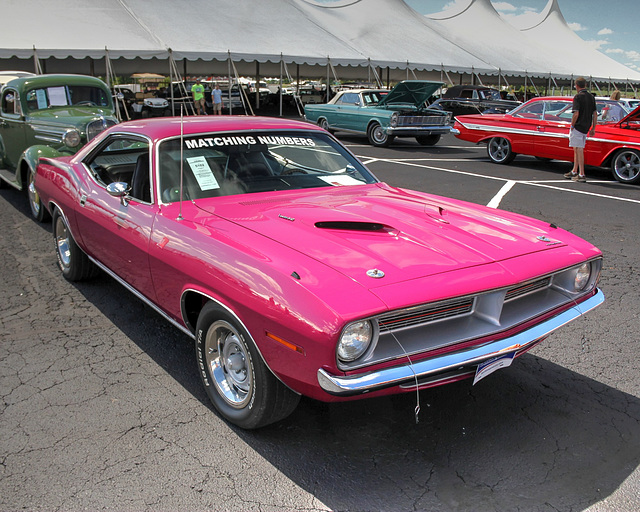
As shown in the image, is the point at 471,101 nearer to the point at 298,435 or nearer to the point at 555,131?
the point at 555,131

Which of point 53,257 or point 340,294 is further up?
point 340,294

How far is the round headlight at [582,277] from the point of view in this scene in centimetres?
333

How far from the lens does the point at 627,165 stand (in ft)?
34.9

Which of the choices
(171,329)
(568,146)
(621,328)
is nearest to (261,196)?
(171,329)

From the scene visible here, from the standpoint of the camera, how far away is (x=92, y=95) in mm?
9898

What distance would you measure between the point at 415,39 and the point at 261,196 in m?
30.1

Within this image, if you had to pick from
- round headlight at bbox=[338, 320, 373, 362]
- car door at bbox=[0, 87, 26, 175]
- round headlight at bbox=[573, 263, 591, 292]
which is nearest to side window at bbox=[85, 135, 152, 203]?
round headlight at bbox=[338, 320, 373, 362]

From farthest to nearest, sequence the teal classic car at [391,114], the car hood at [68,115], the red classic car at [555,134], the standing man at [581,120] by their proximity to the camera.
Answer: the teal classic car at [391,114]
the red classic car at [555,134]
the standing man at [581,120]
the car hood at [68,115]

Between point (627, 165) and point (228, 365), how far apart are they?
989cm

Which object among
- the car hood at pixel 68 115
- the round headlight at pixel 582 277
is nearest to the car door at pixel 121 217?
the round headlight at pixel 582 277

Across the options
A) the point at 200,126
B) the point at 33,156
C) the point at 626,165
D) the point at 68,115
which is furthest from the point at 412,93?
the point at 200,126

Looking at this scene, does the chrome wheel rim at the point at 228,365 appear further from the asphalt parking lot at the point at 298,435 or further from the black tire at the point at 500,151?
the black tire at the point at 500,151

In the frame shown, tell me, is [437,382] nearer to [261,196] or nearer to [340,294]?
[340,294]

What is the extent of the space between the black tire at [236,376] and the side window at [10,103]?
25.0ft
